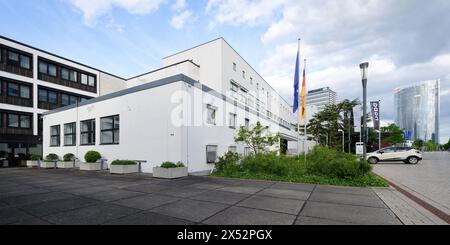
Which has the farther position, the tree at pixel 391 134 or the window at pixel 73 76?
the tree at pixel 391 134

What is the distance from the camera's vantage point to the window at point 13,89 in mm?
25062

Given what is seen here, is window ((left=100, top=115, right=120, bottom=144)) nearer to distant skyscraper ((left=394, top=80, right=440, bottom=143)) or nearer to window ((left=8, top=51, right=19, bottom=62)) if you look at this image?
window ((left=8, top=51, right=19, bottom=62))

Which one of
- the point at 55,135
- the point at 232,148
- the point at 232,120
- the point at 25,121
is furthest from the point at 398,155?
the point at 25,121

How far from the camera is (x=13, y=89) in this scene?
25.4m

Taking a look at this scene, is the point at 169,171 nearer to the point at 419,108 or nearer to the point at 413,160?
the point at 413,160

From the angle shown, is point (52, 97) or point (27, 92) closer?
point (27, 92)

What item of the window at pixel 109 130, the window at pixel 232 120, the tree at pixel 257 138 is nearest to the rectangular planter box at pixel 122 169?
the window at pixel 109 130

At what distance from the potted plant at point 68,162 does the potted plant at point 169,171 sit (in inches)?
451

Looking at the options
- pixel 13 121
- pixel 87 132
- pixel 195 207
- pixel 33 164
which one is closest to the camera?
pixel 195 207

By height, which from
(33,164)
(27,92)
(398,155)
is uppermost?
(27,92)

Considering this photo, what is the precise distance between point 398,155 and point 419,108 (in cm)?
13626

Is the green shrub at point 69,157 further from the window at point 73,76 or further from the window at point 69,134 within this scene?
the window at point 73,76

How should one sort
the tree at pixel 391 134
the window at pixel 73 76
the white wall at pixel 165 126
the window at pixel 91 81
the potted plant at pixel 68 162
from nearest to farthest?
the white wall at pixel 165 126 < the potted plant at pixel 68 162 < the window at pixel 73 76 < the window at pixel 91 81 < the tree at pixel 391 134

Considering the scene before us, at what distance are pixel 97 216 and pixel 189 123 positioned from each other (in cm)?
883
